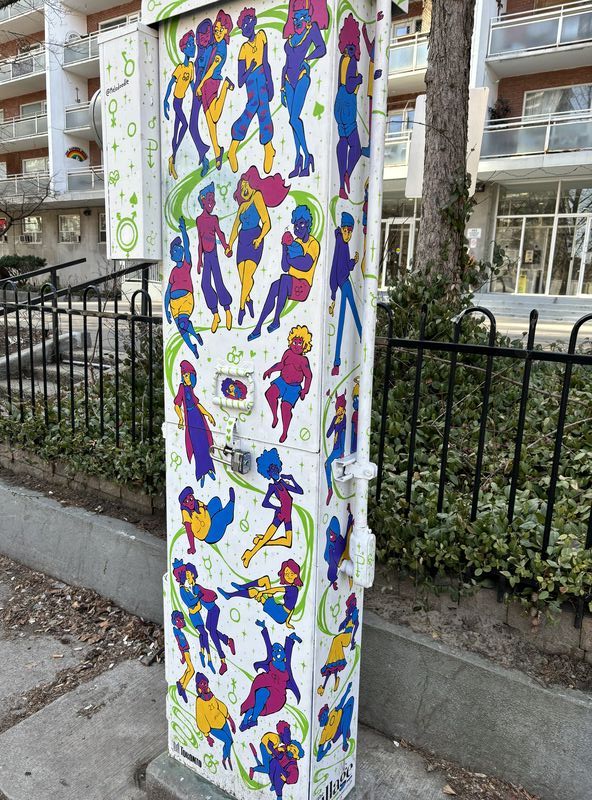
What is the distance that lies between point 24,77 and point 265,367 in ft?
98.7

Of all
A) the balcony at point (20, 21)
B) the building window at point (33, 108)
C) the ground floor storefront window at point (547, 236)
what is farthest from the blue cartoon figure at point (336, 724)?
the building window at point (33, 108)

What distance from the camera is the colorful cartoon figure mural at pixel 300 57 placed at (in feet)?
4.49

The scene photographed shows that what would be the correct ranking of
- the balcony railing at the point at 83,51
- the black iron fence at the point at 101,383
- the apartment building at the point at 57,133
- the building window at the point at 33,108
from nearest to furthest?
the black iron fence at the point at 101,383 < the balcony railing at the point at 83,51 < the apartment building at the point at 57,133 < the building window at the point at 33,108

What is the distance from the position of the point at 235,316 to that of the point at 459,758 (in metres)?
1.83

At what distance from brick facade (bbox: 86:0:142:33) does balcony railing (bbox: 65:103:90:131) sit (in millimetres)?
3317

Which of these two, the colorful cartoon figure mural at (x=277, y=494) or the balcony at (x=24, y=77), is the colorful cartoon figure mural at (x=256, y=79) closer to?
the colorful cartoon figure mural at (x=277, y=494)

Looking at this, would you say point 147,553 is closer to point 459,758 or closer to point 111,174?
point 459,758

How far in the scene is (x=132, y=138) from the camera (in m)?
1.71

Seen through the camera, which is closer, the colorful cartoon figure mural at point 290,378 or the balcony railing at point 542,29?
the colorful cartoon figure mural at point 290,378

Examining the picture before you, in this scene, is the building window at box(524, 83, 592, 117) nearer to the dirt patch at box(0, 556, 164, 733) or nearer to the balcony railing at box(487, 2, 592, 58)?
the balcony railing at box(487, 2, 592, 58)

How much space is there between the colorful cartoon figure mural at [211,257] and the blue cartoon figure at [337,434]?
0.39 metres

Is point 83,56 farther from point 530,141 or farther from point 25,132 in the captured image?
point 530,141

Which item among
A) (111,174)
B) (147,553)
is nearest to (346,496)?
(111,174)

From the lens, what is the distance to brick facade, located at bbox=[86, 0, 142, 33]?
23.0m
